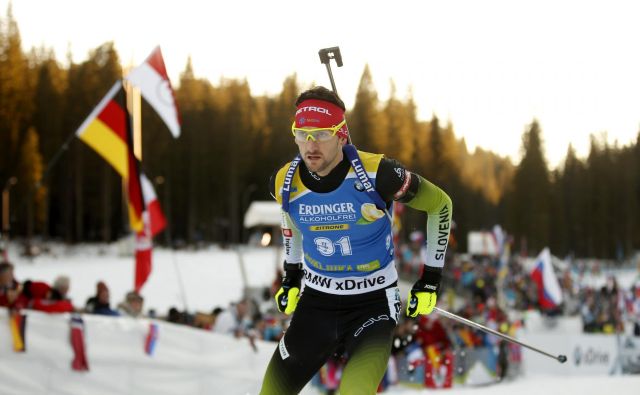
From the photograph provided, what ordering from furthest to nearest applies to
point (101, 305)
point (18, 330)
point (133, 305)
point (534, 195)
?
point (534, 195)
point (133, 305)
point (101, 305)
point (18, 330)

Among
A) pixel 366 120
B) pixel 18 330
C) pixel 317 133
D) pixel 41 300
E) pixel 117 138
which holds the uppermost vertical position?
pixel 317 133

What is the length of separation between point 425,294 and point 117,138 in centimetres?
820

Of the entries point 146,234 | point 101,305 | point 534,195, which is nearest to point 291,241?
point 101,305

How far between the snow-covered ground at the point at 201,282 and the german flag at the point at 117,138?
1.44 meters

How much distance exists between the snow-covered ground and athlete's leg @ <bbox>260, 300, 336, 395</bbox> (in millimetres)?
4359

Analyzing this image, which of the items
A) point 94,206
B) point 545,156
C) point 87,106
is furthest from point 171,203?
point 545,156

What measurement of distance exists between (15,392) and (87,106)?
5962 cm

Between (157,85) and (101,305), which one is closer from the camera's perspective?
(101,305)

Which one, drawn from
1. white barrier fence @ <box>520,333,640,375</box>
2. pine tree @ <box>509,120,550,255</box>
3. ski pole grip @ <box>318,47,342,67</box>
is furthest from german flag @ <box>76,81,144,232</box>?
pine tree @ <box>509,120,550,255</box>

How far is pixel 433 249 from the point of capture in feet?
14.4

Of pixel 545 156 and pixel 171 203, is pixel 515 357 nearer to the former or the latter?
pixel 171 203

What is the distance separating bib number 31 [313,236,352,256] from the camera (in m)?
4.23

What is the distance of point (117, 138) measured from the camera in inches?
453

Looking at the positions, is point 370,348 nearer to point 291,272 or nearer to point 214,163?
point 291,272
